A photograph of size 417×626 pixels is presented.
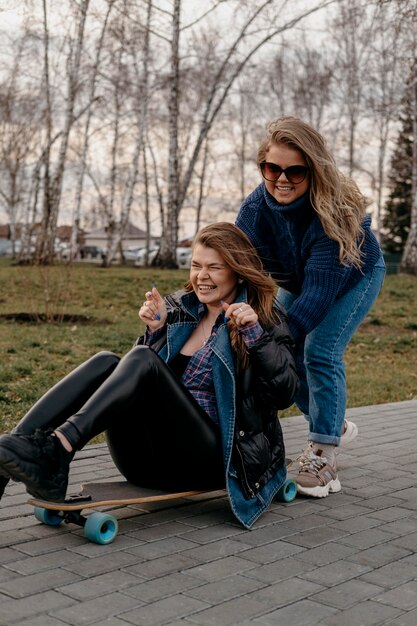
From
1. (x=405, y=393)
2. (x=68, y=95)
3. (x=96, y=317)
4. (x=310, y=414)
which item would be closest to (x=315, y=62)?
(x=68, y=95)

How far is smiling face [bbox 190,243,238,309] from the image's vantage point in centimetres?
382

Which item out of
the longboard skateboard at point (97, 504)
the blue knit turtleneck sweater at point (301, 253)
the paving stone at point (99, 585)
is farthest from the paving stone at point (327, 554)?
the blue knit turtleneck sweater at point (301, 253)

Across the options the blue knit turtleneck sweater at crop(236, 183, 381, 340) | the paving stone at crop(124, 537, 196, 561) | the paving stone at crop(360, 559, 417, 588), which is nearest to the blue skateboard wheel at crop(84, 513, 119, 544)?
the paving stone at crop(124, 537, 196, 561)

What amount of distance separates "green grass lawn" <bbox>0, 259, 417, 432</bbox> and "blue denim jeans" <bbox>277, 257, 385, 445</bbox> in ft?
8.26

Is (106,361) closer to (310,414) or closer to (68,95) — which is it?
(310,414)

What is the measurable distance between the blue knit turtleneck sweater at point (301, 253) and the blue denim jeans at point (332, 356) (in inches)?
2.7

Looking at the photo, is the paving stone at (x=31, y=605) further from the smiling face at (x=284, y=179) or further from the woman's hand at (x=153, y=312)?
the smiling face at (x=284, y=179)

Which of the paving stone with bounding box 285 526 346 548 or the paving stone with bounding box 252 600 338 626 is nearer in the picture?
the paving stone with bounding box 252 600 338 626

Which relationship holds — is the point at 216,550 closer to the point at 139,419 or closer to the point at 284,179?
the point at 139,419

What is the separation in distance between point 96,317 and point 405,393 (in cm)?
613

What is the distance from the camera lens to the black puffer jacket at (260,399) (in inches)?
141

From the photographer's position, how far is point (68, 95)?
973 inches

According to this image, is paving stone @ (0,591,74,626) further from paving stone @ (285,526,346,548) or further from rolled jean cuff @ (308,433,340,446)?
rolled jean cuff @ (308,433,340,446)

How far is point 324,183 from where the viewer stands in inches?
159
